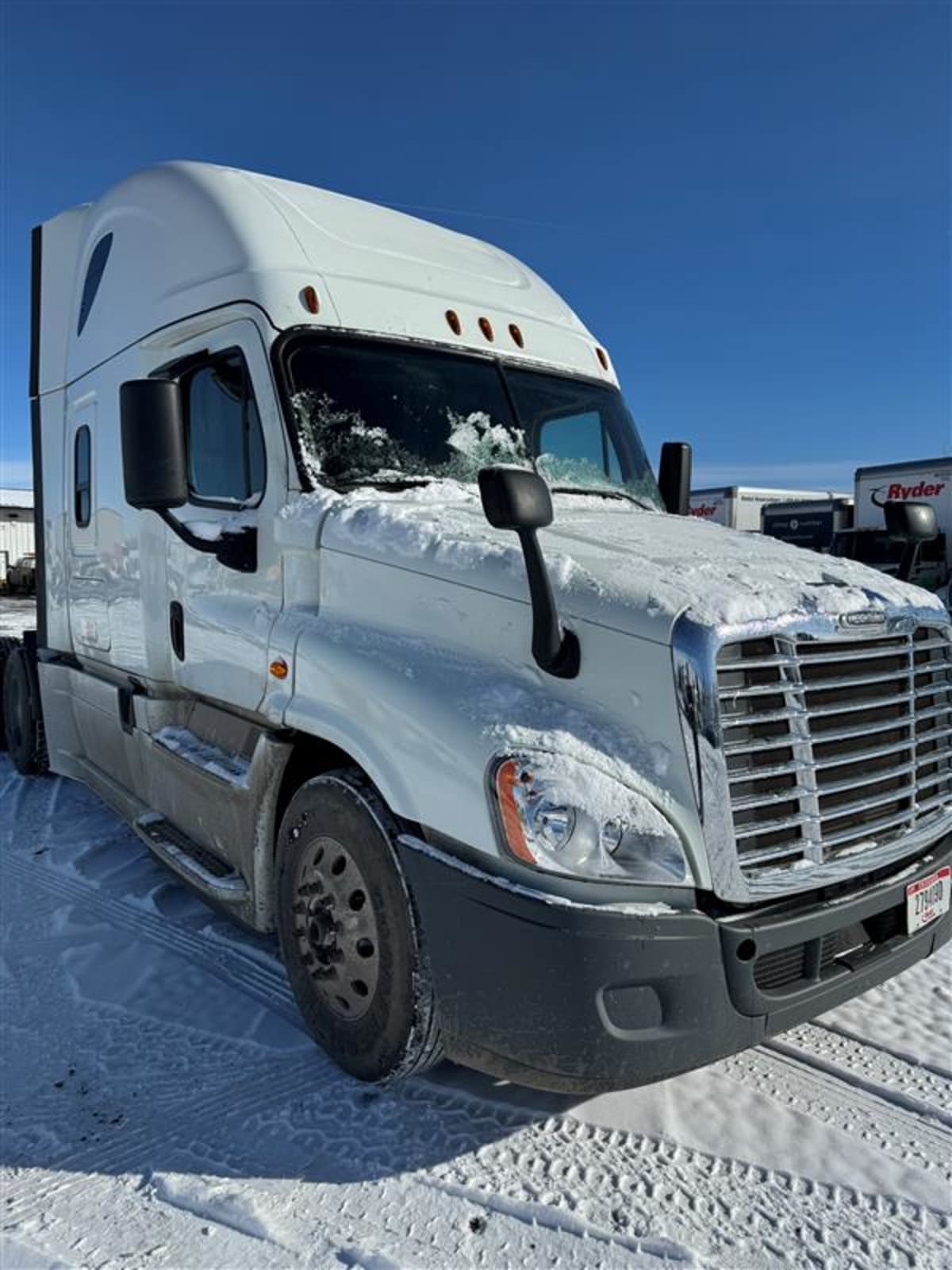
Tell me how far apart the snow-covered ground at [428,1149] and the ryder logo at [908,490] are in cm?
1962

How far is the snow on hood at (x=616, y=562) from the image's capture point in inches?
105

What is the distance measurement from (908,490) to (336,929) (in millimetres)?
A: 21717

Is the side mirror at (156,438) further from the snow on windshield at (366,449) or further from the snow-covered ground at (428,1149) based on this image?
the snow-covered ground at (428,1149)

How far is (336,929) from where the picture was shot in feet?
10.2

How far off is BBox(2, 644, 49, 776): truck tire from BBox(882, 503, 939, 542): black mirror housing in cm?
590

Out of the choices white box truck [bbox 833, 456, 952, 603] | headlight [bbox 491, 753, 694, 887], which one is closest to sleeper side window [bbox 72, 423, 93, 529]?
headlight [bbox 491, 753, 694, 887]

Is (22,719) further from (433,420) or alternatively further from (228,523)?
(433,420)

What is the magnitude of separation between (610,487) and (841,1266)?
10.2 ft

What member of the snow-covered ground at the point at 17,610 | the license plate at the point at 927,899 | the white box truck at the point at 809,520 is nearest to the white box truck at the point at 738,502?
the white box truck at the point at 809,520

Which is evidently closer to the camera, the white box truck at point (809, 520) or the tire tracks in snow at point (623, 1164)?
the tire tracks in snow at point (623, 1164)

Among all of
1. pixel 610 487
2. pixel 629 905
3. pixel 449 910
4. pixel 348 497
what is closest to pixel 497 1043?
pixel 449 910

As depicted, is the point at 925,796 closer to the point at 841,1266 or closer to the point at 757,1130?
the point at 757,1130

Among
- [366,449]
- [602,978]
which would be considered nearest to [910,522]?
[366,449]

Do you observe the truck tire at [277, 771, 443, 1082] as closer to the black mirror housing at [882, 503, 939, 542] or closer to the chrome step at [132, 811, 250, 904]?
the chrome step at [132, 811, 250, 904]
